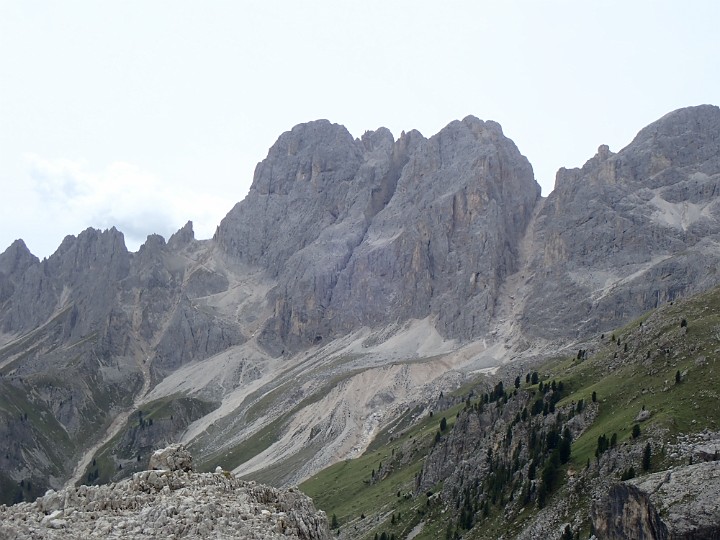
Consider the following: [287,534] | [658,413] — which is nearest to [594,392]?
[658,413]

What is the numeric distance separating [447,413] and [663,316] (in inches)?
2772

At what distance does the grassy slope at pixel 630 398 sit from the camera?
253ft

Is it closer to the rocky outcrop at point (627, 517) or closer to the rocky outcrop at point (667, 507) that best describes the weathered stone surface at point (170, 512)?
the rocky outcrop at point (667, 507)

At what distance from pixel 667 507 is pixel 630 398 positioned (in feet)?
129

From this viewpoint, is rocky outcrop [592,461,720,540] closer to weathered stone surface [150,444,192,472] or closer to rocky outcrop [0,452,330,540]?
rocky outcrop [0,452,330,540]

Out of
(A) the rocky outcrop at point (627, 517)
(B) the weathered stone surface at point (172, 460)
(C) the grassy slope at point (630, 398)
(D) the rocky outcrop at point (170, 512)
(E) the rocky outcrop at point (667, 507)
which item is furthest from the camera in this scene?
(C) the grassy slope at point (630, 398)

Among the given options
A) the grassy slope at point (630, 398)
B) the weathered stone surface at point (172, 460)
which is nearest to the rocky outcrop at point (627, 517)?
the grassy slope at point (630, 398)

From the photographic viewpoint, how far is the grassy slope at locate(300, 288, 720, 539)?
77000mm

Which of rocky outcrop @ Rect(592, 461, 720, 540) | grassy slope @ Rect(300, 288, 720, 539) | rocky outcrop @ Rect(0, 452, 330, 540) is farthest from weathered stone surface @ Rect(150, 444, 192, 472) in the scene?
grassy slope @ Rect(300, 288, 720, 539)

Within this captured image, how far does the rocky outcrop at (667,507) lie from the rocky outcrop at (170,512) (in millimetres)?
29705

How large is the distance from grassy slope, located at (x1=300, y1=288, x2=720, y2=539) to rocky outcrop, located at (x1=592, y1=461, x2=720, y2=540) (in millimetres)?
9092

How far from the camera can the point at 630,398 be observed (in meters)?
91.6

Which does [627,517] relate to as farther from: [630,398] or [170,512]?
[170,512]

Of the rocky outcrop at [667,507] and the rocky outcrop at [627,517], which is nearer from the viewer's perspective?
the rocky outcrop at [667,507]
